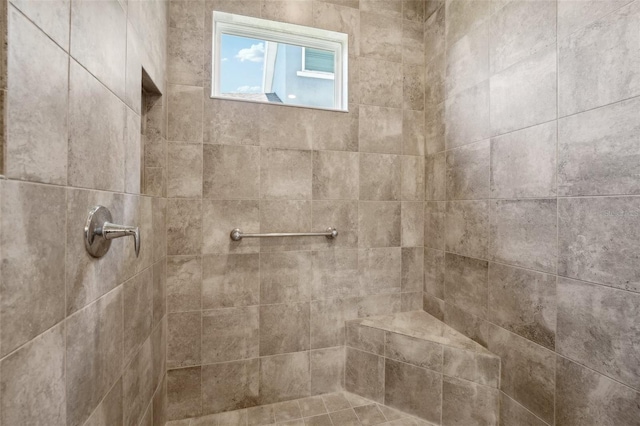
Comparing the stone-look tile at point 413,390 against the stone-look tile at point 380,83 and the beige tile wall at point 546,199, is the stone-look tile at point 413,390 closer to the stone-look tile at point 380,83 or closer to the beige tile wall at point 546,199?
the beige tile wall at point 546,199

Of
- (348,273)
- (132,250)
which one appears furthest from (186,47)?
(348,273)

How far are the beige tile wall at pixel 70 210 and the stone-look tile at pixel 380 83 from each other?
4.06ft

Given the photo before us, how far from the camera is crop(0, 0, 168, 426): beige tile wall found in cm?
52

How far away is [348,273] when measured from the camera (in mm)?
1891

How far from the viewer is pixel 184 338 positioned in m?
1.63

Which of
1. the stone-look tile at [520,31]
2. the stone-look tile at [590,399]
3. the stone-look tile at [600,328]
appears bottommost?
the stone-look tile at [590,399]

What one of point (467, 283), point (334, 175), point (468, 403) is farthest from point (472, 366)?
point (334, 175)

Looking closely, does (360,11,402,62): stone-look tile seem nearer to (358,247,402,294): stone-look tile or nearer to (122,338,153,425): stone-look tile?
(358,247,402,294): stone-look tile

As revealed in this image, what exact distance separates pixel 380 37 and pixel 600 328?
1.91 meters

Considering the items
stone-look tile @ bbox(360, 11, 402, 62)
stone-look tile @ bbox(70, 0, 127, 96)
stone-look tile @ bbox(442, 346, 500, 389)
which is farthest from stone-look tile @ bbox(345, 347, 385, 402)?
stone-look tile @ bbox(360, 11, 402, 62)

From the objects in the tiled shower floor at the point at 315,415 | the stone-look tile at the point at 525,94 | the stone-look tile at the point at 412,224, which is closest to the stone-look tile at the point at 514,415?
the tiled shower floor at the point at 315,415

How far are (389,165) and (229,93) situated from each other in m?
1.11

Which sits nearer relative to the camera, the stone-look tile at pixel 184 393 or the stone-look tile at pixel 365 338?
the stone-look tile at pixel 184 393

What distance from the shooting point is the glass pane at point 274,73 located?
1.79 meters
